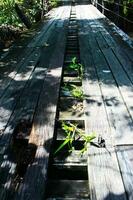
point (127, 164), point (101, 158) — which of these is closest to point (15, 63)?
point (101, 158)

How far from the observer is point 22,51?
7.59 metres

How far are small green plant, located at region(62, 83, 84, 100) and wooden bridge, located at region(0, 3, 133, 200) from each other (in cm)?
4

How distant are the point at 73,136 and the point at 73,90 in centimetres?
145

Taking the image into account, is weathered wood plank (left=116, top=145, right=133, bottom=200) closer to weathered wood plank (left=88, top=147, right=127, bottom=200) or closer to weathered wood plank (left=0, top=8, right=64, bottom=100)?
weathered wood plank (left=88, top=147, right=127, bottom=200)

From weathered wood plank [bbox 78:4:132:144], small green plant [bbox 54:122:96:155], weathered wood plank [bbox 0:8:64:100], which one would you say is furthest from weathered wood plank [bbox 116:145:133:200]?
weathered wood plank [bbox 0:8:64:100]

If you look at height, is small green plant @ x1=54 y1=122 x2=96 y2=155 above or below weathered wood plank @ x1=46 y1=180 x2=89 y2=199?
above

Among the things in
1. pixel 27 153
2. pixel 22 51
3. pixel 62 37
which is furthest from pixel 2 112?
pixel 62 37

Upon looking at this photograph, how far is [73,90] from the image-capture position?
4.64 metres

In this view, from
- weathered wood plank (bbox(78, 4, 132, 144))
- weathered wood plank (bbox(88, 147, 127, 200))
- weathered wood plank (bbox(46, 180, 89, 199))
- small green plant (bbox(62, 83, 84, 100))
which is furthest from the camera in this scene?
small green plant (bbox(62, 83, 84, 100))

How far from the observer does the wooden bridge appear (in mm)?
2594

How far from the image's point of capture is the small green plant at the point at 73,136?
312 cm

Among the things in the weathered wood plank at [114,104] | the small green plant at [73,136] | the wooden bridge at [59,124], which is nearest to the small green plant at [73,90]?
the wooden bridge at [59,124]

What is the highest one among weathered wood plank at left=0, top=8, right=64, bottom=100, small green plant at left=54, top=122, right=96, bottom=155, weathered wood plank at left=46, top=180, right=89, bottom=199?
small green plant at left=54, top=122, right=96, bottom=155

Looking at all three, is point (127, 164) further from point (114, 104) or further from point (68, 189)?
point (114, 104)
